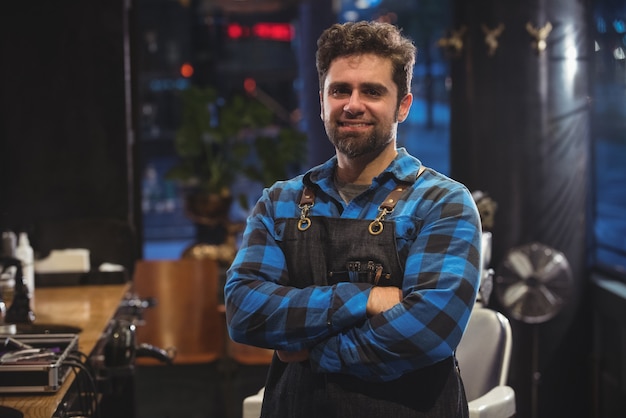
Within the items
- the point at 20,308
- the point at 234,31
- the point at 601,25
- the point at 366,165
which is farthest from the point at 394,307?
the point at 234,31

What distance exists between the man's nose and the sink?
1.45 metres

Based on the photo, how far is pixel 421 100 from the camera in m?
6.45

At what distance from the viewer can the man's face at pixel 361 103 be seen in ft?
7.29

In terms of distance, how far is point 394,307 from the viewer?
6.89ft

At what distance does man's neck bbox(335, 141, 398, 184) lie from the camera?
7.55 ft

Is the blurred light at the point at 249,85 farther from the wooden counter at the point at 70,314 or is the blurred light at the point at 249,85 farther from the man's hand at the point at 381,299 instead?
the man's hand at the point at 381,299

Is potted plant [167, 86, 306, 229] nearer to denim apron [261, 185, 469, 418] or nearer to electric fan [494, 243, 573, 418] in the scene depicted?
electric fan [494, 243, 573, 418]

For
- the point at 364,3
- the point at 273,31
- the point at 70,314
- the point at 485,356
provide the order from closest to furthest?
the point at 485,356
the point at 70,314
the point at 364,3
the point at 273,31

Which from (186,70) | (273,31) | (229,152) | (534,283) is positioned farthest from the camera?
(273,31)

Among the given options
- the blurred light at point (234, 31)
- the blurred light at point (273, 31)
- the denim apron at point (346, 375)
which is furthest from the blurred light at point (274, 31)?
the denim apron at point (346, 375)

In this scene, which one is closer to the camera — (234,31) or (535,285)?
(535,285)

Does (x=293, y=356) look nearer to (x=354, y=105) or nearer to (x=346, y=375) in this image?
(x=346, y=375)

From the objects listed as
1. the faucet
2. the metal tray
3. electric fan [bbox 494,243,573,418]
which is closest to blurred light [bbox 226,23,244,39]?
electric fan [bbox 494,243,573,418]

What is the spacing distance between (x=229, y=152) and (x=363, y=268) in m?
3.76
